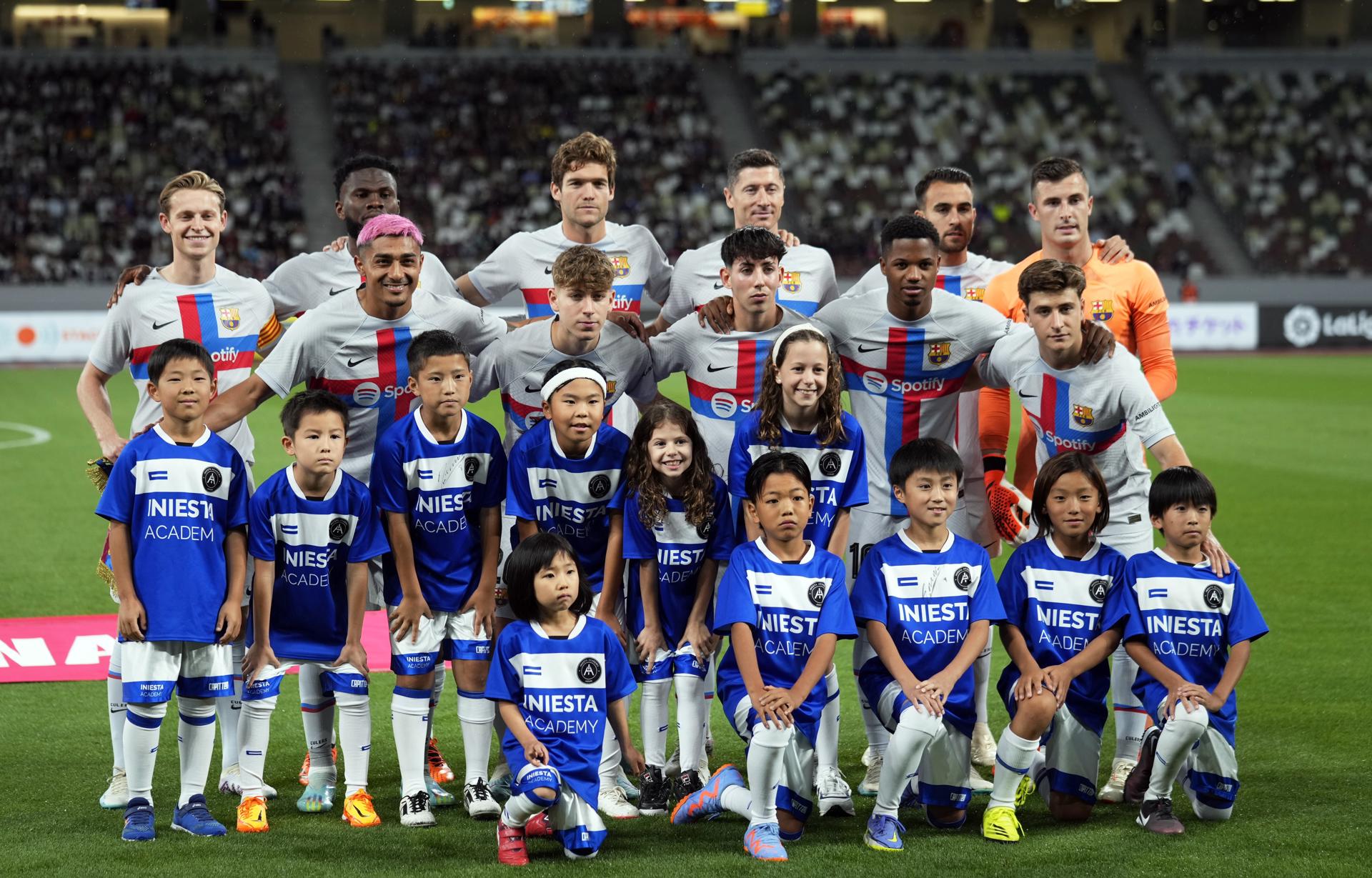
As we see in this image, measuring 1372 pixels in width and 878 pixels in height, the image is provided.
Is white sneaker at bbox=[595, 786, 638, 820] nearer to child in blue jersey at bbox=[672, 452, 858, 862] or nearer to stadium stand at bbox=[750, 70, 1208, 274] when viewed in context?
child in blue jersey at bbox=[672, 452, 858, 862]

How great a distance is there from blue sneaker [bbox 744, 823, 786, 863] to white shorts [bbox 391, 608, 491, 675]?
49.4 inches

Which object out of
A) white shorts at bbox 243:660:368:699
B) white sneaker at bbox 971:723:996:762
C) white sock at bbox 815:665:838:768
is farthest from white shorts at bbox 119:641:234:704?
white sneaker at bbox 971:723:996:762

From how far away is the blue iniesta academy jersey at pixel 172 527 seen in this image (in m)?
5.00

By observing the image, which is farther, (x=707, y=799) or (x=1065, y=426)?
(x=1065, y=426)

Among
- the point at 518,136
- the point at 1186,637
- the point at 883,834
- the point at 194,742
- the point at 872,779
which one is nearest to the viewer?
the point at 883,834

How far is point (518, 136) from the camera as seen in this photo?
35.7 m

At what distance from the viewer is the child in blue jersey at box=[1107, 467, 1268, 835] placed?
508 centimetres

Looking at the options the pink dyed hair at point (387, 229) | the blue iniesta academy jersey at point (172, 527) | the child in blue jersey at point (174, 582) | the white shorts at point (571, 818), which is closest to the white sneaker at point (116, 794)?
the child in blue jersey at point (174, 582)

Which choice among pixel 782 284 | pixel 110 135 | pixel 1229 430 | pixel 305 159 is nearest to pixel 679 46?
pixel 305 159

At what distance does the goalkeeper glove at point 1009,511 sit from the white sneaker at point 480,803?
2460 mm

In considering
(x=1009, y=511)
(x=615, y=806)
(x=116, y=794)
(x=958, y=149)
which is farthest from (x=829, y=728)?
(x=958, y=149)

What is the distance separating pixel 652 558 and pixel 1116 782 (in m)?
2.07

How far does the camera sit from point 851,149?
36594mm

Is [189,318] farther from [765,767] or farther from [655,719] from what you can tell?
[765,767]
